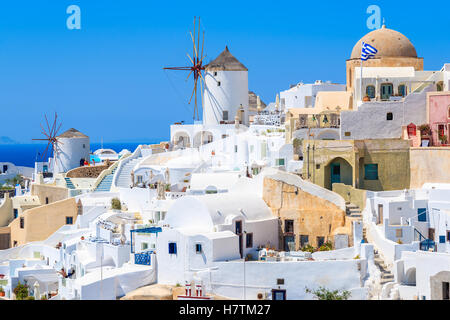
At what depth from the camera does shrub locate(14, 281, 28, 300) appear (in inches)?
1242

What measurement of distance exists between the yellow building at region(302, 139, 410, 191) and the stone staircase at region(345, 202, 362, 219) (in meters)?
1.25

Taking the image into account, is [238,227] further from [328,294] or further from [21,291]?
[21,291]

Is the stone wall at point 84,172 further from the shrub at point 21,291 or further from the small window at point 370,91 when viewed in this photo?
the small window at point 370,91

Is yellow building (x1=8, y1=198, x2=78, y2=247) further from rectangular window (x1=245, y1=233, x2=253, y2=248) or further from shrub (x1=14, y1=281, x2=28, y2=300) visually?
rectangular window (x1=245, y1=233, x2=253, y2=248)

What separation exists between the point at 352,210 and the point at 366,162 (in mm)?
2512

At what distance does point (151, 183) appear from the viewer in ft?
128

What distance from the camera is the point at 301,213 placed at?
31094mm

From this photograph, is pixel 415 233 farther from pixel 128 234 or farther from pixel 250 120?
pixel 250 120

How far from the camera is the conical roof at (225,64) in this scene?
48156 millimetres

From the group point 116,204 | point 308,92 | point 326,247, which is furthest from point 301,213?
point 308,92

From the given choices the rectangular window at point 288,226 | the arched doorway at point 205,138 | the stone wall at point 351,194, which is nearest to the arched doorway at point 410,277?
the stone wall at point 351,194

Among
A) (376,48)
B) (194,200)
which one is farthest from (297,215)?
(376,48)

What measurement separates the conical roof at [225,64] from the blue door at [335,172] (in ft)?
54.1

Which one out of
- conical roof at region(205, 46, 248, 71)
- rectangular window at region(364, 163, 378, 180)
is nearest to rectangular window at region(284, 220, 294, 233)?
rectangular window at region(364, 163, 378, 180)
